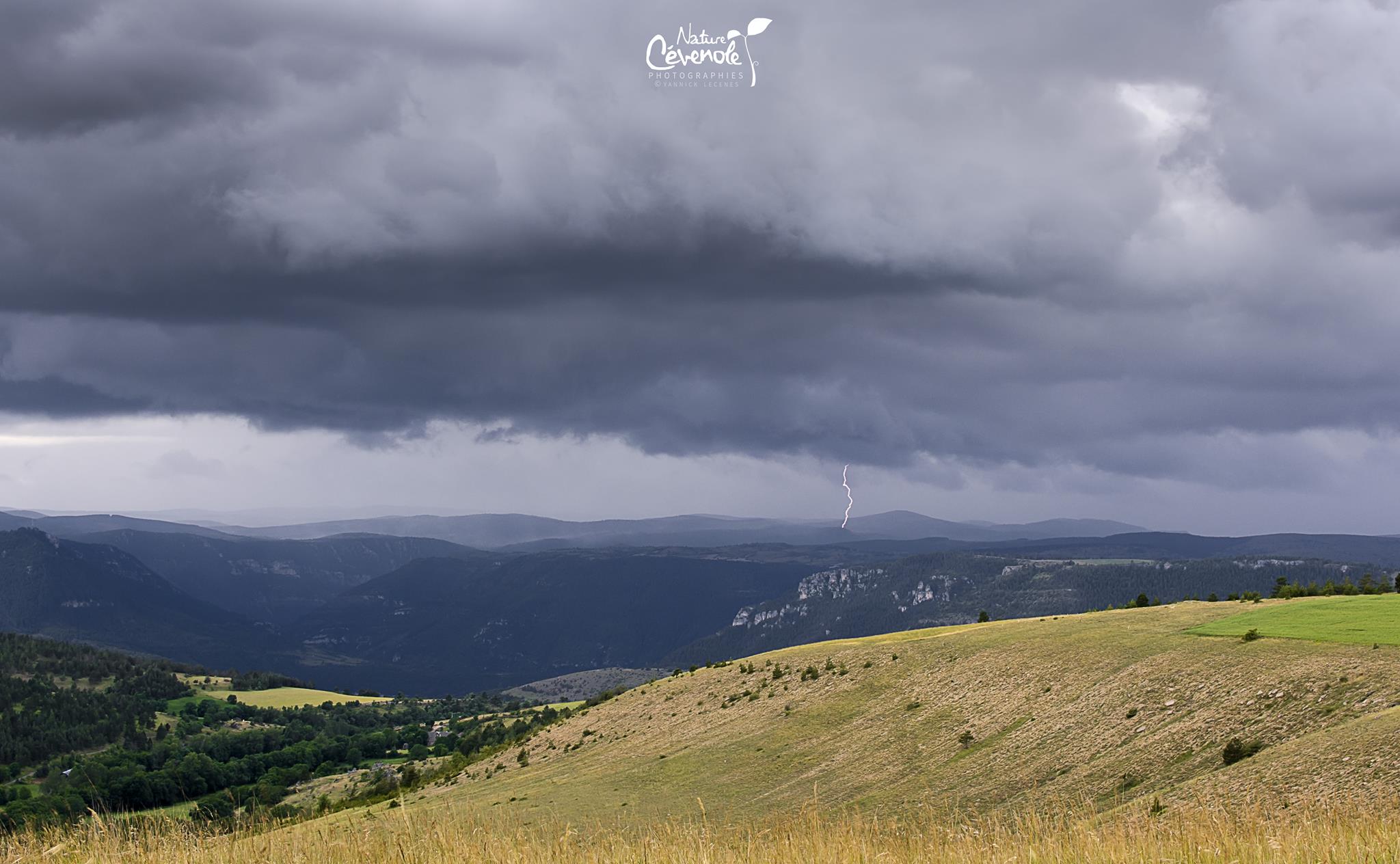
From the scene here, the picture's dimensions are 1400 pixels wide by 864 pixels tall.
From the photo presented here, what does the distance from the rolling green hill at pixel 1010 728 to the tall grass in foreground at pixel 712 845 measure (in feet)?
13.6

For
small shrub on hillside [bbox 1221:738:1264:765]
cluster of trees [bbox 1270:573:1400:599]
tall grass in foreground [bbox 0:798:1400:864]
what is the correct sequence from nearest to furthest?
tall grass in foreground [bbox 0:798:1400:864], small shrub on hillside [bbox 1221:738:1264:765], cluster of trees [bbox 1270:573:1400:599]

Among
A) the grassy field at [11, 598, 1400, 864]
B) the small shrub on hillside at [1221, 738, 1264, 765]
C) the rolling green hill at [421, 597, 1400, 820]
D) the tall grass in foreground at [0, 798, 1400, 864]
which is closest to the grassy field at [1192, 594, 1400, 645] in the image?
the grassy field at [11, 598, 1400, 864]

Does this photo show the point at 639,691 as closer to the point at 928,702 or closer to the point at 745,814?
the point at 928,702

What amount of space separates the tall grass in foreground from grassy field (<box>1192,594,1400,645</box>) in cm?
2749

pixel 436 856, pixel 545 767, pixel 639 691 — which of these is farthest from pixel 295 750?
pixel 436 856

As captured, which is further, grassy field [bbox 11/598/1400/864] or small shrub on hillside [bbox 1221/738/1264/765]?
small shrub on hillside [bbox 1221/738/1264/765]

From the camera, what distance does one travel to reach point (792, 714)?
2178 inches

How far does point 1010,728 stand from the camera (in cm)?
4056

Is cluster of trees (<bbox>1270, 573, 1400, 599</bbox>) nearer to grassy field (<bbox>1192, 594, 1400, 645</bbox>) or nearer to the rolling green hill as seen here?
the rolling green hill

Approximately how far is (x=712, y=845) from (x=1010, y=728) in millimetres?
31563

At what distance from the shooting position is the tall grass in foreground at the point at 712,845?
38.2ft

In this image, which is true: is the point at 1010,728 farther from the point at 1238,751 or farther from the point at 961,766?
the point at 1238,751

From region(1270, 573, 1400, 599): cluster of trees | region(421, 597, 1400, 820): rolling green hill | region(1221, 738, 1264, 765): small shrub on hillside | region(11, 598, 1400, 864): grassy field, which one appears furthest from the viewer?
region(1270, 573, 1400, 599): cluster of trees

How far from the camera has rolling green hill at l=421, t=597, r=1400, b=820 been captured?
29891mm
